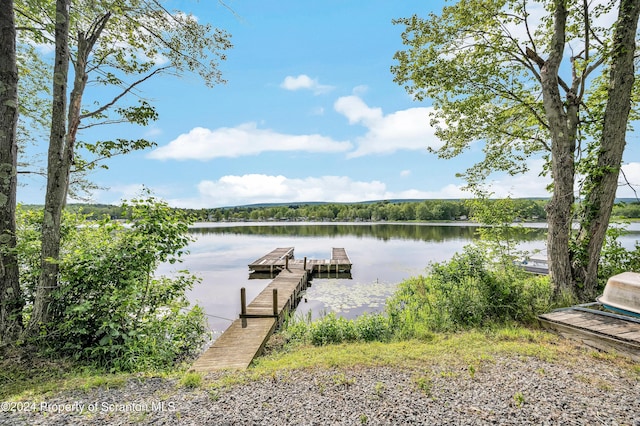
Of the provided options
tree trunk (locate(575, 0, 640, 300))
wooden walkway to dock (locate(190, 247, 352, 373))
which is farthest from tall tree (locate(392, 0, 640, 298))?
wooden walkway to dock (locate(190, 247, 352, 373))

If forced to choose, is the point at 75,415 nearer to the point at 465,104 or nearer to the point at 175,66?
the point at 175,66

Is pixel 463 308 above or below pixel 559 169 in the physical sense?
below

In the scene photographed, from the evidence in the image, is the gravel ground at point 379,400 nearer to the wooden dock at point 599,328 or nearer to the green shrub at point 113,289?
the wooden dock at point 599,328

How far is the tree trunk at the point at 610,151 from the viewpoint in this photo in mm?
5449

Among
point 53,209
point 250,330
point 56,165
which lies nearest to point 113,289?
point 53,209

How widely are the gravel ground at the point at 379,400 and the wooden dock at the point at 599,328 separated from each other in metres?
0.35

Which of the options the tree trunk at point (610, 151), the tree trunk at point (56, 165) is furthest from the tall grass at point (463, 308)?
the tree trunk at point (56, 165)

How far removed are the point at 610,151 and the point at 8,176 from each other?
986 cm

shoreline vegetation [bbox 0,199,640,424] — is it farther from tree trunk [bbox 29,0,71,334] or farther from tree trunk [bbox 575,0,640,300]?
tree trunk [bbox 575,0,640,300]

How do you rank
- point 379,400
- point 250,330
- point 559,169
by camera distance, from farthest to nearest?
point 250,330 < point 559,169 < point 379,400

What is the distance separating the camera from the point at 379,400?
2760 millimetres

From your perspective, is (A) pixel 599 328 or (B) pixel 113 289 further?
(B) pixel 113 289

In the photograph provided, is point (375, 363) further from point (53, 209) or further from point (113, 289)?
point (53, 209)

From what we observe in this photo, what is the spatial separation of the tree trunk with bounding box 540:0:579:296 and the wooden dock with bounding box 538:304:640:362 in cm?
130
